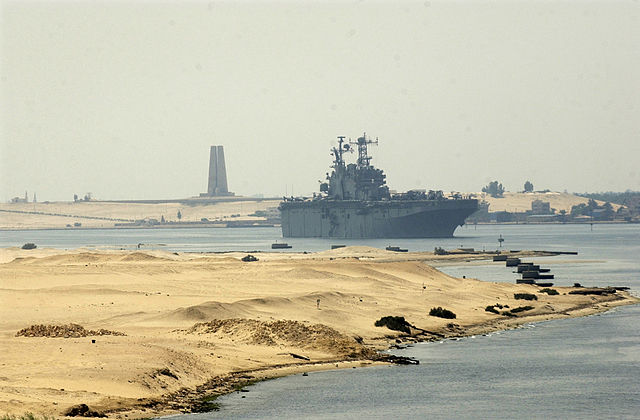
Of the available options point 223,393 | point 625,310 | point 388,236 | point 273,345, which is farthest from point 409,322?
point 388,236

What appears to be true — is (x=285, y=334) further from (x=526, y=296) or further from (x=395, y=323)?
(x=526, y=296)

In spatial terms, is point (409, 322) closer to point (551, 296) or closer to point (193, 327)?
point (193, 327)

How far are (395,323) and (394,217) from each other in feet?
410

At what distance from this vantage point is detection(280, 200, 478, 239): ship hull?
6511 inches

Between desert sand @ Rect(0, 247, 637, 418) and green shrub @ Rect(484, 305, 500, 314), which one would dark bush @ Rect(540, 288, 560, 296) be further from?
green shrub @ Rect(484, 305, 500, 314)

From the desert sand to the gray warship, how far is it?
92.2 m

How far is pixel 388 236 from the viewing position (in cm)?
17225

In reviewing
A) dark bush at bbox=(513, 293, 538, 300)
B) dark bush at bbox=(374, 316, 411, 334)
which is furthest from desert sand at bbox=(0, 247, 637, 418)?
dark bush at bbox=(513, 293, 538, 300)

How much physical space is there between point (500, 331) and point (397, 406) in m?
18.1

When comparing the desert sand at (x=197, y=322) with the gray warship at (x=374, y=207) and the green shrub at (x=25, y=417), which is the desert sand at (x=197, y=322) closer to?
the green shrub at (x=25, y=417)

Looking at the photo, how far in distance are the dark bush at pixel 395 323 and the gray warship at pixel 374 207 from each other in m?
121

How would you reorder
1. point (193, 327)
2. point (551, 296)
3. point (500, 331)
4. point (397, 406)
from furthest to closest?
point (551, 296) → point (500, 331) → point (193, 327) → point (397, 406)

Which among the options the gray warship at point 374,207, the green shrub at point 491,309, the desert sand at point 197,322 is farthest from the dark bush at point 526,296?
the gray warship at point 374,207

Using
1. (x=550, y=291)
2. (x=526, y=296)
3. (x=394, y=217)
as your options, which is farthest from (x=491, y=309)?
(x=394, y=217)
